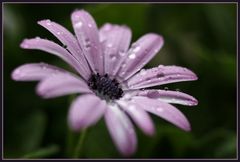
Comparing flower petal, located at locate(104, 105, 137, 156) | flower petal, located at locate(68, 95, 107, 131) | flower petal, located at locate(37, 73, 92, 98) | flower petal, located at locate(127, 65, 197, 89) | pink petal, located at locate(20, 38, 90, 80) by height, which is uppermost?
pink petal, located at locate(20, 38, 90, 80)

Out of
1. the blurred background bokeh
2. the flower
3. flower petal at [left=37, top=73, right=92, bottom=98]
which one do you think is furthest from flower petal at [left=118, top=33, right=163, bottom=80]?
flower petal at [left=37, top=73, right=92, bottom=98]

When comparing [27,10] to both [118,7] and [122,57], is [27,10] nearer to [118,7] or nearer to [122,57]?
[118,7]

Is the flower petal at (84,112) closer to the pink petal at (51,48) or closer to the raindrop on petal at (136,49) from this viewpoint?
the pink petal at (51,48)

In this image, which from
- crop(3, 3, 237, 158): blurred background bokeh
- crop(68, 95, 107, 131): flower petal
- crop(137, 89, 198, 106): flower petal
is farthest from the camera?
crop(3, 3, 237, 158): blurred background bokeh

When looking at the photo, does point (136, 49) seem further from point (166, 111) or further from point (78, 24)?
point (166, 111)

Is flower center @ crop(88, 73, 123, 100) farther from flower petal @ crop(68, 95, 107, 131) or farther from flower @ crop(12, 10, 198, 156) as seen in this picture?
flower petal @ crop(68, 95, 107, 131)

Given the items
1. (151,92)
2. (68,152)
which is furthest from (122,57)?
(68,152)

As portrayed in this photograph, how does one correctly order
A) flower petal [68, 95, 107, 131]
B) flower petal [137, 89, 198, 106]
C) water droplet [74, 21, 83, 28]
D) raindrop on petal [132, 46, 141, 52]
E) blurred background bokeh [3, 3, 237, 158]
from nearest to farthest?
flower petal [68, 95, 107, 131] → flower petal [137, 89, 198, 106] → water droplet [74, 21, 83, 28] → raindrop on petal [132, 46, 141, 52] → blurred background bokeh [3, 3, 237, 158]

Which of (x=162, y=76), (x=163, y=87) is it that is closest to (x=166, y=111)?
(x=162, y=76)
